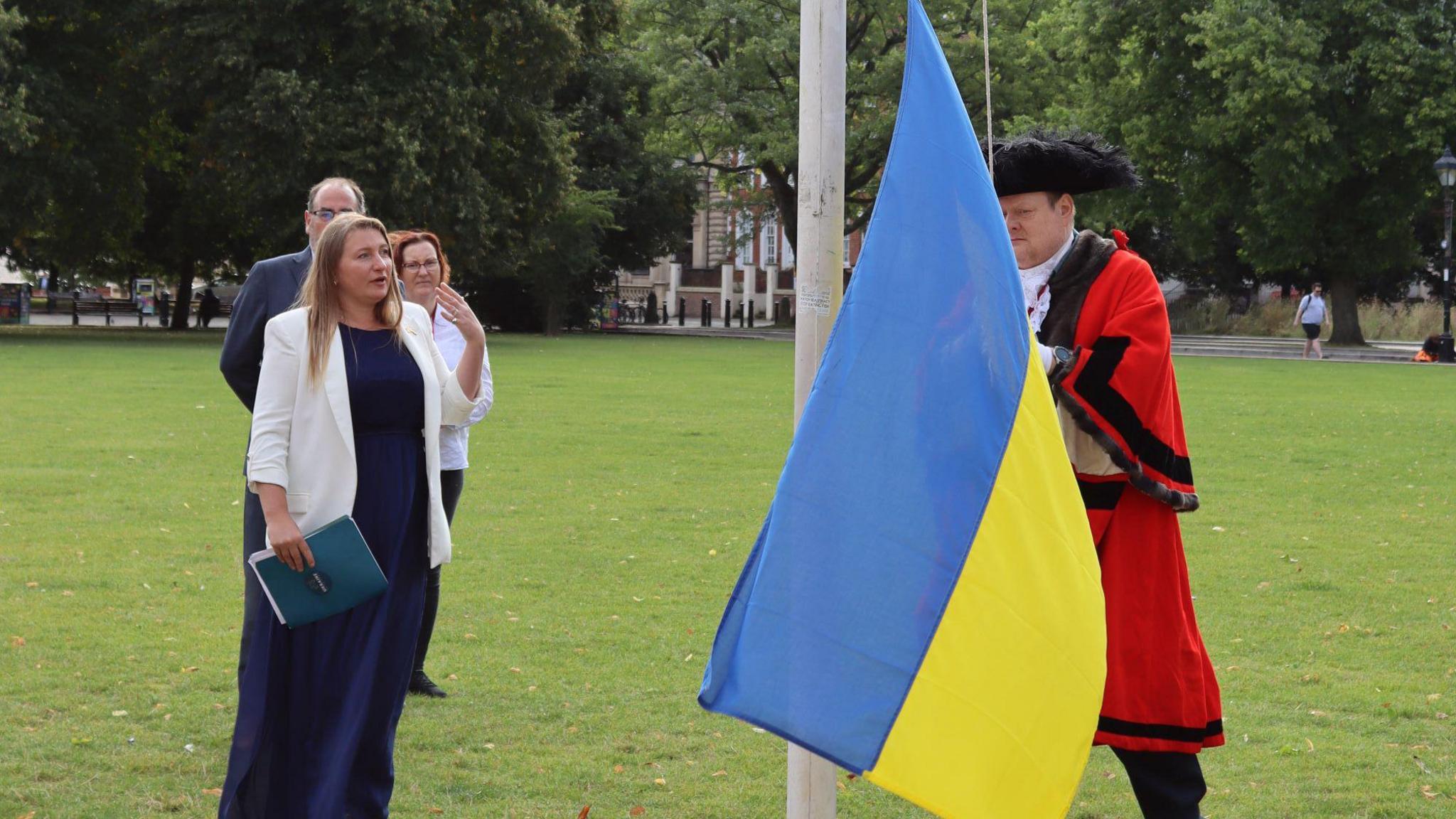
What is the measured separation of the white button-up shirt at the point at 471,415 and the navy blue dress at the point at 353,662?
3.19 feet

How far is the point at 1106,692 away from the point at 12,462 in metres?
12.5

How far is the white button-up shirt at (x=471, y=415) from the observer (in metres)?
6.12

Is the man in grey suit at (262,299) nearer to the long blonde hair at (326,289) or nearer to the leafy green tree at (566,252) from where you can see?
the long blonde hair at (326,289)

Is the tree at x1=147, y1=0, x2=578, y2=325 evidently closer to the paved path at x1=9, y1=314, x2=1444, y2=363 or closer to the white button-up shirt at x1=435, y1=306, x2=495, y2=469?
the paved path at x1=9, y1=314, x2=1444, y2=363

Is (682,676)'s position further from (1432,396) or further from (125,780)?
(1432,396)

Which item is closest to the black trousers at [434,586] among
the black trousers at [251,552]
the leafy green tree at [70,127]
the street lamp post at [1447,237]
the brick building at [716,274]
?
the black trousers at [251,552]

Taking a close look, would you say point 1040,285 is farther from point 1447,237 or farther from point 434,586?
point 1447,237

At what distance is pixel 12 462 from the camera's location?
14156 millimetres

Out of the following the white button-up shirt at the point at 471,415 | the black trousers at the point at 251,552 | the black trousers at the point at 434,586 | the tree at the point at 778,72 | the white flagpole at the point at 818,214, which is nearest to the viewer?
the white flagpole at the point at 818,214

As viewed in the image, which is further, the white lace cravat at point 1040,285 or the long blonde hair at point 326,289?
the long blonde hair at point 326,289

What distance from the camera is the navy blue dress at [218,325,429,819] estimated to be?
4664 millimetres

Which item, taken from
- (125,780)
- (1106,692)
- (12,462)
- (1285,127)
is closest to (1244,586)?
(1106,692)

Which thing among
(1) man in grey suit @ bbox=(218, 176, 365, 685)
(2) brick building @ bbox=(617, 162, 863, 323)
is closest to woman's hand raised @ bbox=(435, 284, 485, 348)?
(1) man in grey suit @ bbox=(218, 176, 365, 685)

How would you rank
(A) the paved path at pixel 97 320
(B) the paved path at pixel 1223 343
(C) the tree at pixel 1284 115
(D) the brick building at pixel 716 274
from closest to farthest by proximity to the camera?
(C) the tree at pixel 1284 115, (B) the paved path at pixel 1223 343, (A) the paved path at pixel 97 320, (D) the brick building at pixel 716 274
